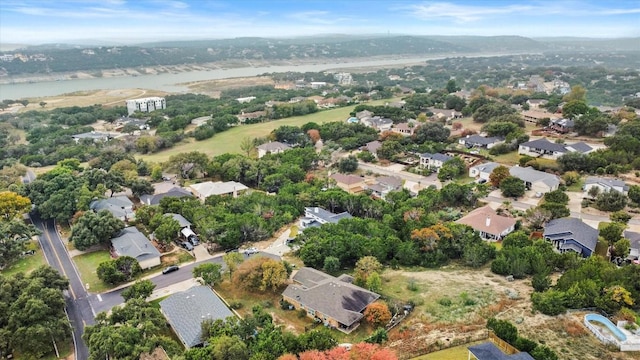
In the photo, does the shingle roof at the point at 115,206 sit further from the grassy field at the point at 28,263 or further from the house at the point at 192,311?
the house at the point at 192,311

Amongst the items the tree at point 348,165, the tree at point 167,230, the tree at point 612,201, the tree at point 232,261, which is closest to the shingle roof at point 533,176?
the tree at point 612,201

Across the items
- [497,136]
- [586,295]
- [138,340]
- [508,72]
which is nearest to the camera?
[138,340]

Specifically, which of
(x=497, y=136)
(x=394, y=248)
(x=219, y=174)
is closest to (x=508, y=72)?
(x=497, y=136)

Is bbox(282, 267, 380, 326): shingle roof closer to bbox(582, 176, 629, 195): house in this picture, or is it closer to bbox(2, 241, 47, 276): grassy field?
bbox(2, 241, 47, 276): grassy field

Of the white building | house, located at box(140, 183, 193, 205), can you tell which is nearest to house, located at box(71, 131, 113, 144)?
the white building

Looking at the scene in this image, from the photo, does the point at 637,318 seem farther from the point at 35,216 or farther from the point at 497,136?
the point at 35,216

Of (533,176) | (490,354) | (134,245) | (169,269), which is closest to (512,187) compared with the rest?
(533,176)
